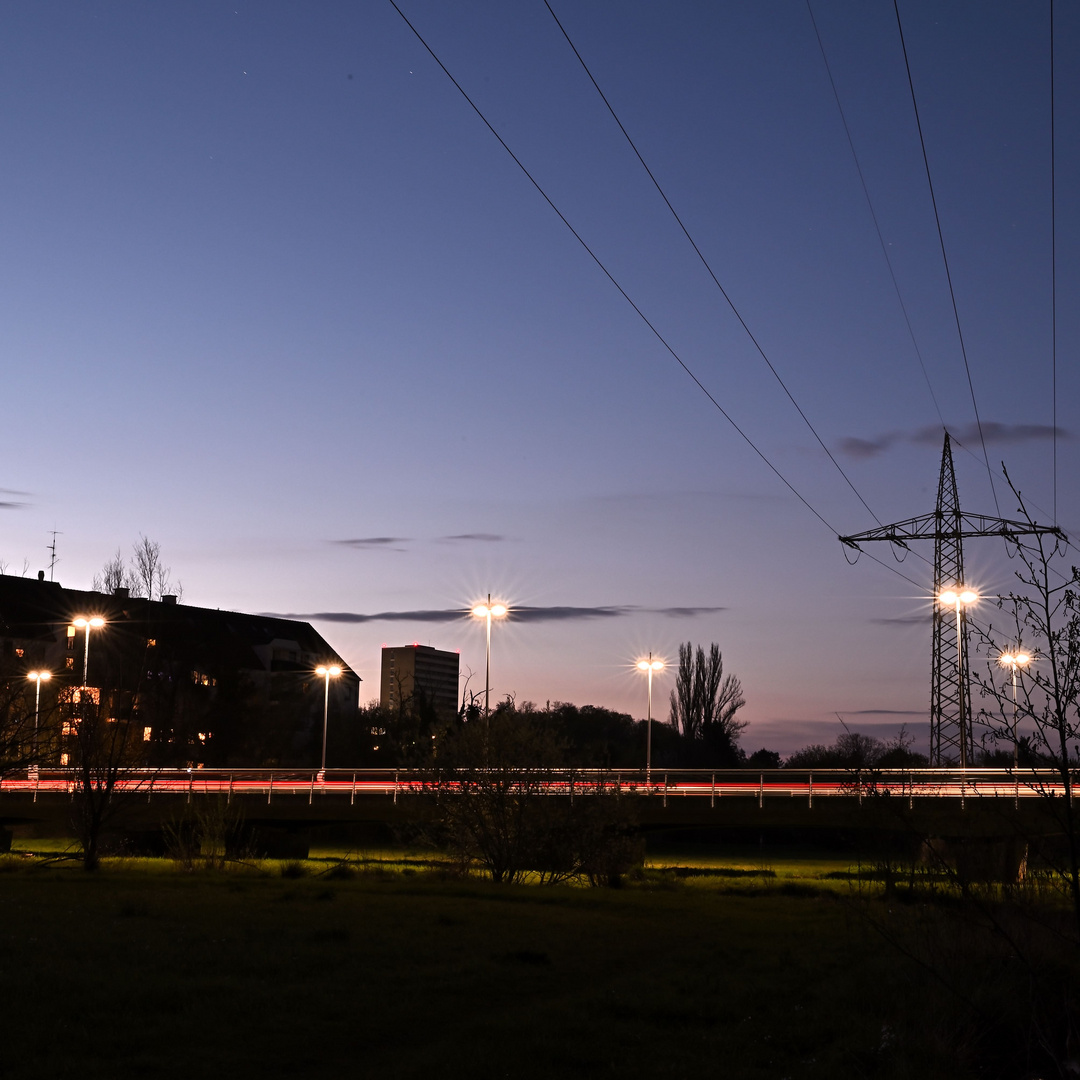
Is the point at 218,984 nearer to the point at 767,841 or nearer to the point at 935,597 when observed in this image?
the point at 935,597

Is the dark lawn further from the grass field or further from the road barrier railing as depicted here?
the road barrier railing

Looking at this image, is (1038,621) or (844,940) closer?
(1038,621)

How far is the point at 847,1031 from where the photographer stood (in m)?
11.0

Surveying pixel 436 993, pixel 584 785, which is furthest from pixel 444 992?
pixel 584 785

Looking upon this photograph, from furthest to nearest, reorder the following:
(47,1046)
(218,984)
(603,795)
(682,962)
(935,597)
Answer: (935,597), (603,795), (682,962), (218,984), (47,1046)

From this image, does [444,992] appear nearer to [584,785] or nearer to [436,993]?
[436,993]

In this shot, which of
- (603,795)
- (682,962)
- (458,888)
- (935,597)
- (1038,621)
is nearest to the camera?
(1038,621)

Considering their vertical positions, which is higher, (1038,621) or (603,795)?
(1038,621)

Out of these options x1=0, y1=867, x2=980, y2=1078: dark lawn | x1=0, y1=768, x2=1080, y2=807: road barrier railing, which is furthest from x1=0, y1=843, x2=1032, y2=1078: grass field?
x1=0, y1=768, x2=1080, y2=807: road barrier railing

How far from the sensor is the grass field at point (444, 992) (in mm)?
9656

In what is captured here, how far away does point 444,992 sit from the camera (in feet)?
42.5

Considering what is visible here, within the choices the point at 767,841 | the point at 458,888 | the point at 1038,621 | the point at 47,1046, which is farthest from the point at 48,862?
the point at 767,841

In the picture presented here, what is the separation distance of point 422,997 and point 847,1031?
440 cm

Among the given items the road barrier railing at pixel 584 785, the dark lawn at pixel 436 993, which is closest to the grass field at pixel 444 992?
the dark lawn at pixel 436 993
